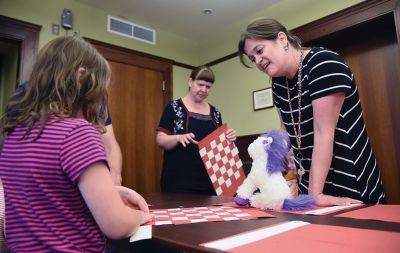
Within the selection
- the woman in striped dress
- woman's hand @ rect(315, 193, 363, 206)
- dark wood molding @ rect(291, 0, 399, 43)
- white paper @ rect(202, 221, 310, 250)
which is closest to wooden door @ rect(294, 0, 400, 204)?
dark wood molding @ rect(291, 0, 399, 43)

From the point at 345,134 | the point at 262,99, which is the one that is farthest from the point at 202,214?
the point at 262,99

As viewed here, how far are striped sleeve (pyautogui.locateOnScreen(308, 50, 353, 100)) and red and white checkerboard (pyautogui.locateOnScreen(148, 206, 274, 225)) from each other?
517 mm

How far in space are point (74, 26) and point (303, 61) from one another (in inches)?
107

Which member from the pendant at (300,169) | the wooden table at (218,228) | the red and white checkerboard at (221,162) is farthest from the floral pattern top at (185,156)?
the wooden table at (218,228)

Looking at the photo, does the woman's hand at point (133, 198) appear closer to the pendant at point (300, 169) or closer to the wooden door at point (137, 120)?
the pendant at point (300, 169)

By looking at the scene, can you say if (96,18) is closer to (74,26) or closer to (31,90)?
(74,26)

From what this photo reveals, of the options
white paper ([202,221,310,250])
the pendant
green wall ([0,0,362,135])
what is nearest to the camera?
white paper ([202,221,310,250])

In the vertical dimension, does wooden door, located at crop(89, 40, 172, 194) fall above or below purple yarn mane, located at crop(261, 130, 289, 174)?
above

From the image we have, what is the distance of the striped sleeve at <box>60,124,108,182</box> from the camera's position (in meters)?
0.62

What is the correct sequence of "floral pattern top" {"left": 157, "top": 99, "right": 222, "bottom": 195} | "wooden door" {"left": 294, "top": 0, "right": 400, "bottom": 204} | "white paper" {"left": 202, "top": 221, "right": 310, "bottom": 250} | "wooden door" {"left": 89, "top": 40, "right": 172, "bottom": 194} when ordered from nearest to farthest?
"white paper" {"left": 202, "top": 221, "right": 310, "bottom": 250}, "floral pattern top" {"left": 157, "top": 99, "right": 222, "bottom": 195}, "wooden door" {"left": 294, "top": 0, "right": 400, "bottom": 204}, "wooden door" {"left": 89, "top": 40, "right": 172, "bottom": 194}

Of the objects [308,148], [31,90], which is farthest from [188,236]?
[308,148]

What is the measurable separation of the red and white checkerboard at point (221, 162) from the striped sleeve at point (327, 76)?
32.3 inches

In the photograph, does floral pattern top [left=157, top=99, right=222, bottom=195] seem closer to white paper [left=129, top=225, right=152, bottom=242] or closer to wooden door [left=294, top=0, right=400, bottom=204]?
white paper [left=129, top=225, right=152, bottom=242]

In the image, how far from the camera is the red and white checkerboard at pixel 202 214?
0.81 meters
